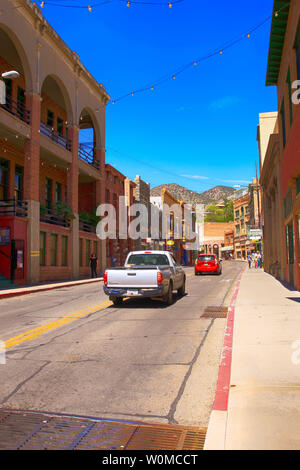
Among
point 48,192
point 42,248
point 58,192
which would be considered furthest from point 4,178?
point 58,192

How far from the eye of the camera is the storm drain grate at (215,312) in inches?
416

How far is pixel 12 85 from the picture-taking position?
83.7 feet

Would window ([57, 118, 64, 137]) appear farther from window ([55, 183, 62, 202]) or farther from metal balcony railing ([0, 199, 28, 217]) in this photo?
metal balcony railing ([0, 199, 28, 217])

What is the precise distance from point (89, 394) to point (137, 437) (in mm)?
1328

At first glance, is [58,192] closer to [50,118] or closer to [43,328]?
[50,118]

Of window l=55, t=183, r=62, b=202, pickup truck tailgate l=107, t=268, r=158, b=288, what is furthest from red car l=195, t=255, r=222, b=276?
pickup truck tailgate l=107, t=268, r=158, b=288

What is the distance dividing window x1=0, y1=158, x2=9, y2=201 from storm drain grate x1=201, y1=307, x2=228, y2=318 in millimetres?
17348

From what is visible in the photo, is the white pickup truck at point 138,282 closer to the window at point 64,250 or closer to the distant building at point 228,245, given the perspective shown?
the window at point 64,250

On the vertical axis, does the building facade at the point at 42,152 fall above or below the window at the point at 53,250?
above

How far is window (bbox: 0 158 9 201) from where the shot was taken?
24.7 m

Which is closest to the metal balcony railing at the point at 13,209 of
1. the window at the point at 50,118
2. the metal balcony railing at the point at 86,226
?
the metal balcony railing at the point at 86,226

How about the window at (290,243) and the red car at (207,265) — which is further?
the red car at (207,265)

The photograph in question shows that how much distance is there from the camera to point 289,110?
16.3 metres

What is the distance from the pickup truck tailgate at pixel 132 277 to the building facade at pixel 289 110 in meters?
6.11
